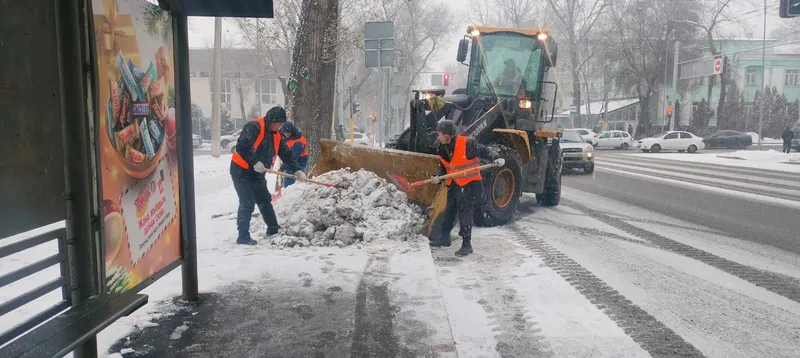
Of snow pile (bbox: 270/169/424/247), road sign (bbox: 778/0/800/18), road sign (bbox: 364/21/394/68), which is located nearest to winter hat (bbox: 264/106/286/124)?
snow pile (bbox: 270/169/424/247)

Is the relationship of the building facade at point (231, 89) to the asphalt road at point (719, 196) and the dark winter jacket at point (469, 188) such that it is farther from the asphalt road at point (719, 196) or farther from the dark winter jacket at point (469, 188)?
the dark winter jacket at point (469, 188)

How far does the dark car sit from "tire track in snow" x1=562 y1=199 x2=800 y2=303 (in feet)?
120

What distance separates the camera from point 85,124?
113 inches

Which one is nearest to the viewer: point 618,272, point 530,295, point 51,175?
point 51,175

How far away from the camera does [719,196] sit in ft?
39.4

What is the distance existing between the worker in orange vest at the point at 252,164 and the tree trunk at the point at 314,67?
3.50m

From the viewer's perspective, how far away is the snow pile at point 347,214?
649 cm

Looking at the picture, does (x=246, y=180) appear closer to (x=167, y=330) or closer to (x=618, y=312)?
(x=167, y=330)

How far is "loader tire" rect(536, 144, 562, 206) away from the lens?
10.1 meters

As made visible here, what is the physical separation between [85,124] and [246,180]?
368 cm

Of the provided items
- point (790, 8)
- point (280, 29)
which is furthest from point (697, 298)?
point (280, 29)

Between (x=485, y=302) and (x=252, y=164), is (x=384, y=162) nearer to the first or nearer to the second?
(x=252, y=164)

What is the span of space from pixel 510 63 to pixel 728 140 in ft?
119

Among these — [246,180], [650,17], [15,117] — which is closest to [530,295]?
[246,180]
